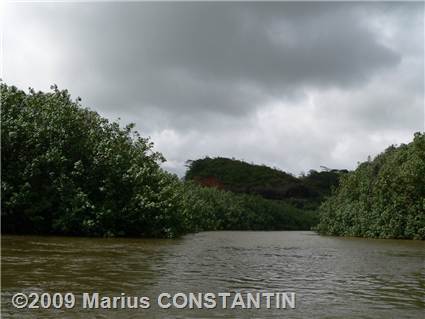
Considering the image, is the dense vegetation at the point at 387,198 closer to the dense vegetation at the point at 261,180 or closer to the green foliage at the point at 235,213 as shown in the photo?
the green foliage at the point at 235,213

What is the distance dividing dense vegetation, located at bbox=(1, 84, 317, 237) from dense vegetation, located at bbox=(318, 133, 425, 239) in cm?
1343

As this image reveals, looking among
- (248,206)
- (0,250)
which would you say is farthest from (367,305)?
(248,206)

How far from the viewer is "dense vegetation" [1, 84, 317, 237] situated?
69.2ft

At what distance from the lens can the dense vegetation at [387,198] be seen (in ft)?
97.8

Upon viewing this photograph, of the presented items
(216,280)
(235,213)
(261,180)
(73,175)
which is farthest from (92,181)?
(261,180)

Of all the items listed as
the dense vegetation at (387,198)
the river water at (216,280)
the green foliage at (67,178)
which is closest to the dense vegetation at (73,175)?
the green foliage at (67,178)

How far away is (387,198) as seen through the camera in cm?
3206

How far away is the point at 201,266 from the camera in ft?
38.4

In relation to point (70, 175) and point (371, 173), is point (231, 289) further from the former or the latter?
point (371, 173)

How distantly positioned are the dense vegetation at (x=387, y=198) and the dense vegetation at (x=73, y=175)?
13.4 metres

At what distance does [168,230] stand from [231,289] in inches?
635

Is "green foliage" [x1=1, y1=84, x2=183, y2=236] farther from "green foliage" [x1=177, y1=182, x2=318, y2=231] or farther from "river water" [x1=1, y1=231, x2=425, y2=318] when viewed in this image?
"green foliage" [x1=177, y1=182, x2=318, y2=231]

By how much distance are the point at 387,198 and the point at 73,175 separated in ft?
64.3

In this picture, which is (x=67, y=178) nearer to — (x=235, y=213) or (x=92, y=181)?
(x=92, y=181)
